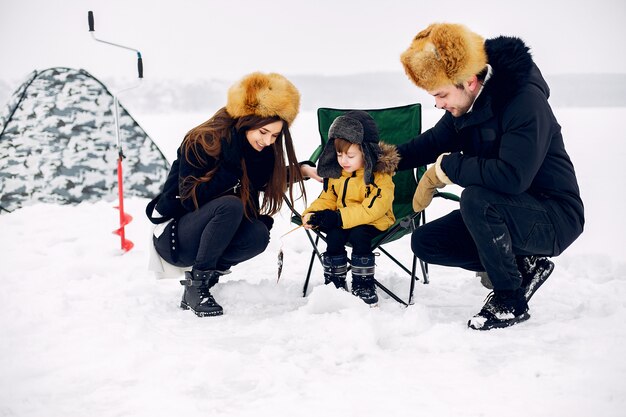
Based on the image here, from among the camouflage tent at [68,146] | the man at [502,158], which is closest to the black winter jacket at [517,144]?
the man at [502,158]

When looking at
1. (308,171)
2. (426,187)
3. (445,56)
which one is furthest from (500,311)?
(308,171)

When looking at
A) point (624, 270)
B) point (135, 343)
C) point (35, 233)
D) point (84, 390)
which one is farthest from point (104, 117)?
point (624, 270)

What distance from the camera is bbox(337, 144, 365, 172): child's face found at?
2.84 metres

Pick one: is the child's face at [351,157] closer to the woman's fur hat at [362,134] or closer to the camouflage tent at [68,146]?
the woman's fur hat at [362,134]

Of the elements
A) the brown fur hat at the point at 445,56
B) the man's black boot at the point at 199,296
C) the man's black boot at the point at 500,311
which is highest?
the brown fur hat at the point at 445,56

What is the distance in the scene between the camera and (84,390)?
1.99 meters

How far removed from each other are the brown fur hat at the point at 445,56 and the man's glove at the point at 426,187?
1.27 feet

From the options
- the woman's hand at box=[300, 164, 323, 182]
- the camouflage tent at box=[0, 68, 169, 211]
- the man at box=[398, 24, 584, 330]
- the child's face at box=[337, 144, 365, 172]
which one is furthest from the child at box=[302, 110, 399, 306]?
the camouflage tent at box=[0, 68, 169, 211]

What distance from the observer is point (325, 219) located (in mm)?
2758

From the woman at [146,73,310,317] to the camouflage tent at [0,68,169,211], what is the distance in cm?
230

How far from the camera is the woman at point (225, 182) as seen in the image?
8.87 feet

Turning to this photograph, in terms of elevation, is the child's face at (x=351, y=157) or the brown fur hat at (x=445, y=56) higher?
the brown fur hat at (x=445, y=56)

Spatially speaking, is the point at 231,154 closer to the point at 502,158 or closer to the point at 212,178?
the point at 212,178

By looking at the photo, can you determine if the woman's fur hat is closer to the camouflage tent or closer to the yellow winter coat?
the yellow winter coat
